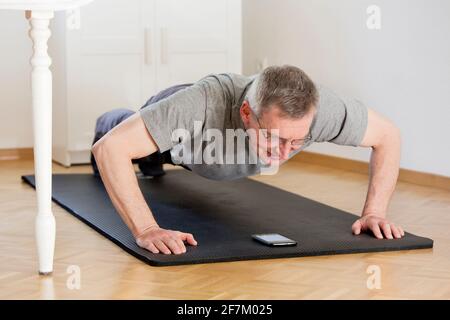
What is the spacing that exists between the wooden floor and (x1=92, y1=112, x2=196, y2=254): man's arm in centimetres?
11

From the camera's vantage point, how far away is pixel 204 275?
8.21 ft

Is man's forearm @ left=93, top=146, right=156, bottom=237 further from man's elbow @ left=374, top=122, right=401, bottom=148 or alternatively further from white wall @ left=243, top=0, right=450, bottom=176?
white wall @ left=243, top=0, right=450, bottom=176

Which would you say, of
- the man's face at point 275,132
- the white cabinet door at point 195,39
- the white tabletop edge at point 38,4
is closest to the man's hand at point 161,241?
the man's face at point 275,132

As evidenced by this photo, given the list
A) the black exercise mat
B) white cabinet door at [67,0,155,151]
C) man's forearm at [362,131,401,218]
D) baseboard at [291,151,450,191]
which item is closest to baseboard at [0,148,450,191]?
baseboard at [291,151,450,191]

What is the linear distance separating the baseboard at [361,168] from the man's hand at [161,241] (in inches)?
77.4

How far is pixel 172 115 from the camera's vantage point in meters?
2.67

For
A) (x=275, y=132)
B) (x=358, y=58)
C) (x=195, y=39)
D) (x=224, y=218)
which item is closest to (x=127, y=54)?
(x=195, y=39)

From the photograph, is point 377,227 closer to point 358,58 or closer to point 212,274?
point 212,274

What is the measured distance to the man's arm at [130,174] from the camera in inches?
104

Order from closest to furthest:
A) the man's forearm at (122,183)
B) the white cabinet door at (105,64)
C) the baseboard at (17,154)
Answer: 1. the man's forearm at (122,183)
2. the white cabinet door at (105,64)
3. the baseboard at (17,154)

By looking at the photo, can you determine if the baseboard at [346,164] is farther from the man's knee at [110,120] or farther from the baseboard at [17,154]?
the man's knee at [110,120]

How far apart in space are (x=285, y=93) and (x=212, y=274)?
552 millimetres

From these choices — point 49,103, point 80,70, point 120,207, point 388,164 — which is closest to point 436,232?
point 388,164
